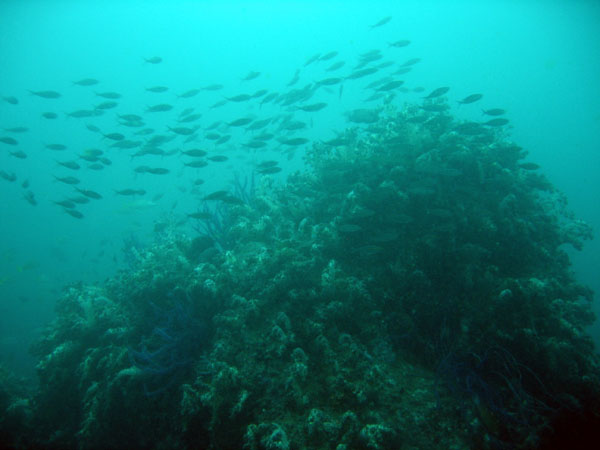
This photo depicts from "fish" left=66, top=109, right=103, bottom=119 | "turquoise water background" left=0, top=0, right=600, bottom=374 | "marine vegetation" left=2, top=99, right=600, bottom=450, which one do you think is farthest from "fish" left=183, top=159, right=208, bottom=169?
"turquoise water background" left=0, top=0, right=600, bottom=374

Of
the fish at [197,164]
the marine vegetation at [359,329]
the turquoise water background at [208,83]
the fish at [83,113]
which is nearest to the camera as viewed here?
the marine vegetation at [359,329]

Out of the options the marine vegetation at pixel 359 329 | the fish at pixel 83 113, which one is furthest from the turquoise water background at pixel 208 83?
the marine vegetation at pixel 359 329

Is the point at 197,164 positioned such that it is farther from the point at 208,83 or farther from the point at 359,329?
the point at 208,83

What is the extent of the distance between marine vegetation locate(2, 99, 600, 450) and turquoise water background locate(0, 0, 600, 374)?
11517mm

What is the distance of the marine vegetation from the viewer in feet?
12.0

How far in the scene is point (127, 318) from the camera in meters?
6.38

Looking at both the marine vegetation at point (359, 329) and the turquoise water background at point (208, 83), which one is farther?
the turquoise water background at point (208, 83)

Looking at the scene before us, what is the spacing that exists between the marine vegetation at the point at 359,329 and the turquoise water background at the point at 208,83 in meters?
11.5

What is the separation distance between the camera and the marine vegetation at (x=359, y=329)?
3646 millimetres

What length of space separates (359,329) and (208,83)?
14302 centimetres

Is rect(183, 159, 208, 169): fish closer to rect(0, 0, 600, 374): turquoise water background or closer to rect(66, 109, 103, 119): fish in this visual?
rect(66, 109, 103, 119): fish

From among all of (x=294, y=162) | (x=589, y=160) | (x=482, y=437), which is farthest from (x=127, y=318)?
(x=589, y=160)

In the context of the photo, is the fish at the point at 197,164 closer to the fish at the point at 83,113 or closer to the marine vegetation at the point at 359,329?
the marine vegetation at the point at 359,329

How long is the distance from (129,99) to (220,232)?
14078 centimetres
